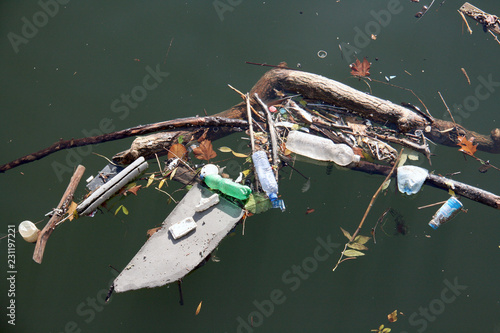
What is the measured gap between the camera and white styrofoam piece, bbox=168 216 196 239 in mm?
3445

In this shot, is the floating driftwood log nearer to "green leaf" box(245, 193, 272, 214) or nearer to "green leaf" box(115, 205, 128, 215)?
"green leaf" box(115, 205, 128, 215)

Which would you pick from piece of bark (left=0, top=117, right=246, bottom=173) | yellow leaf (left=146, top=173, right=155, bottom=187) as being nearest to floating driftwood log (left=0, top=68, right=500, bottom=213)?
piece of bark (left=0, top=117, right=246, bottom=173)

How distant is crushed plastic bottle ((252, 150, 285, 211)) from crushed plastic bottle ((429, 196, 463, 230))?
1.93 meters

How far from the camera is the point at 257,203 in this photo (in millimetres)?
3760

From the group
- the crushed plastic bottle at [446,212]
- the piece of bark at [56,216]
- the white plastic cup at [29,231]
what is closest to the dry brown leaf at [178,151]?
the piece of bark at [56,216]

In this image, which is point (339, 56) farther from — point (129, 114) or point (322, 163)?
point (129, 114)

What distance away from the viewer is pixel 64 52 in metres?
4.67

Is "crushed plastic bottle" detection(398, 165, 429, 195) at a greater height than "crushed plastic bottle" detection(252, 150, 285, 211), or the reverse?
"crushed plastic bottle" detection(252, 150, 285, 211)

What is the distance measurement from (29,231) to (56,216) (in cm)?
35

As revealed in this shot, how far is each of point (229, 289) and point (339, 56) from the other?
11.8ft

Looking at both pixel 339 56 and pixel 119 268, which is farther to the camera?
pixel 339 56

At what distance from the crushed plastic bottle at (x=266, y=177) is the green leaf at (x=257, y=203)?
8cm

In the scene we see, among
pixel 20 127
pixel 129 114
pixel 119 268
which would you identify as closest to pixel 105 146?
pixel 129 114

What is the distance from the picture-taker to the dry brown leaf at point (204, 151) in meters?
4.11
